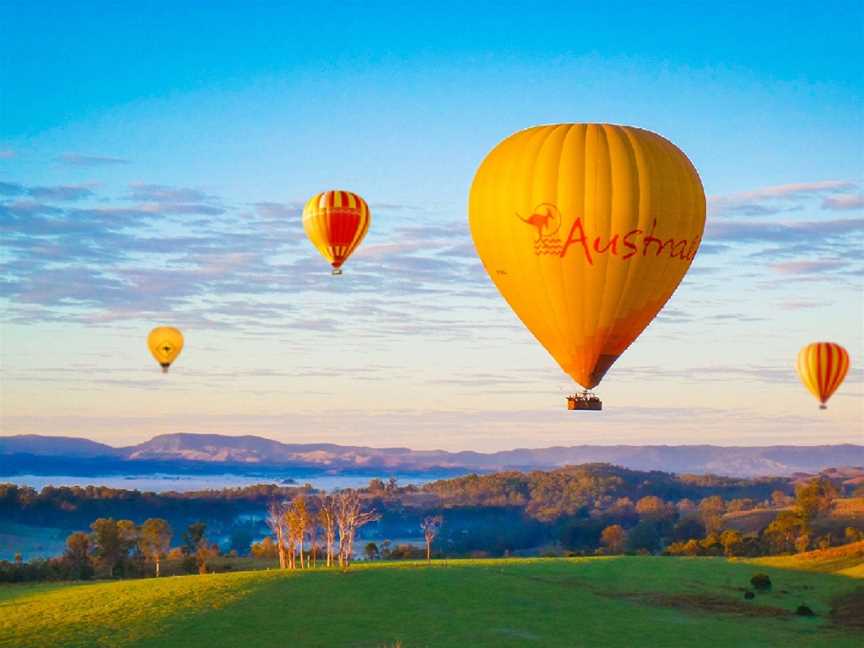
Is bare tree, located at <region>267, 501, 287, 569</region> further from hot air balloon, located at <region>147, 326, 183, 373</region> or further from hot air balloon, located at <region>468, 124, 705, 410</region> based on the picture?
hot air balloon, located at <region>468, 124, 705, 410</region>

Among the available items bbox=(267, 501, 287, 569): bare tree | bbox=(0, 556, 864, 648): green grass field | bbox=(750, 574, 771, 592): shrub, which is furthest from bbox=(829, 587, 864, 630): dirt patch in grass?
bbox=(267, 501, 287, 569): bare tree

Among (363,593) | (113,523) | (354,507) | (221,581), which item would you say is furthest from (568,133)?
(113,523)

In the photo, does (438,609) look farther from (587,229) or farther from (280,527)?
(280,527)

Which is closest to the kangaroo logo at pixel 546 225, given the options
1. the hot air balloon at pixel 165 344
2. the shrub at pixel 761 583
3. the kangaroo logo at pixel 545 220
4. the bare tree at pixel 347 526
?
the kangaroo logo at pixel 545 220

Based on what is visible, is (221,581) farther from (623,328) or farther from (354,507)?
(623,328)

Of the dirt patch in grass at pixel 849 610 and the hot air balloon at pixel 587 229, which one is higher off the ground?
the hot air balloon at pixel 587 229

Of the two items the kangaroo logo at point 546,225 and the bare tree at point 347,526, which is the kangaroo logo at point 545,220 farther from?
the bare tree at point 347,526
